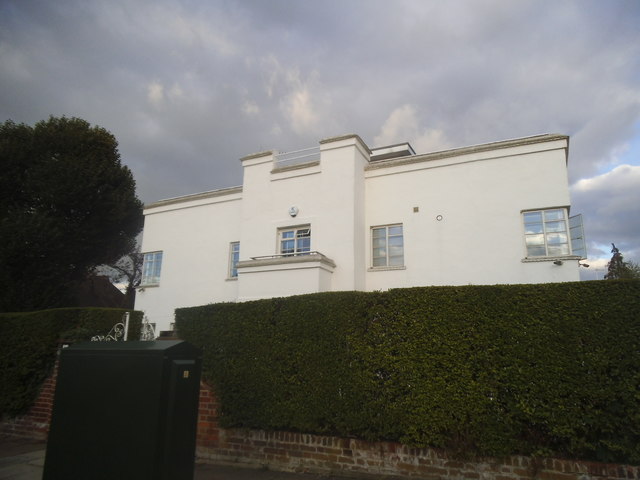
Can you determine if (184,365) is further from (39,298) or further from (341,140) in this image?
(39,298)

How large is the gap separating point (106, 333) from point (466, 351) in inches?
325

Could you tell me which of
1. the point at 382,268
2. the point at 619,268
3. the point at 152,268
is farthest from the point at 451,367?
the point at 619,268

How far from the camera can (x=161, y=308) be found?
17281 mm

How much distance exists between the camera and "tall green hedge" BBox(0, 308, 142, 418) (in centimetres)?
923

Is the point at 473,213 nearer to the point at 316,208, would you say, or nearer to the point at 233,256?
the point at 316,208

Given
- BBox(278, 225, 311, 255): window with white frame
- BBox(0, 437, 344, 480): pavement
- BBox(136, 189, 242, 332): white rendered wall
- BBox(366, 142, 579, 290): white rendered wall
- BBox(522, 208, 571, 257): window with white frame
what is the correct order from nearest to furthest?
BBox(0, 437, 344, 480): pavement, BBox(522, 208, 571, 257): window with white frame, BBox(366, 142, 579, 290): white rendered wall, BBox(278, 225, 311, 255): window with white frame, BBox(136, 189, 242, 332): white rendered wall

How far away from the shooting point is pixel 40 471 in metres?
6.80

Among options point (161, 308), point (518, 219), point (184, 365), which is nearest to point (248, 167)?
point (161, 308)

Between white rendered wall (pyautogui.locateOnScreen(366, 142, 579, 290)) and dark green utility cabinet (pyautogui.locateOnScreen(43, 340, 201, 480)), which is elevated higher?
white rendered wall (pyautogui.locateOnScreen(366, 142, 579, 290))

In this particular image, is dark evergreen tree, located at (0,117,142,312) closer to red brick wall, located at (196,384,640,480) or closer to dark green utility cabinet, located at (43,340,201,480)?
red brick wall, located at (196,384,640,480)

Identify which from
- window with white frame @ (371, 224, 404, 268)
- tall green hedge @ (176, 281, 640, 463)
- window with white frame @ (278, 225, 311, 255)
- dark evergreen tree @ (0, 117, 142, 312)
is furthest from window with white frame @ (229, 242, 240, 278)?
tall green hedge @ (176, 281, 640, 463)

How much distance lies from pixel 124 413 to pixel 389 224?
11880 mm

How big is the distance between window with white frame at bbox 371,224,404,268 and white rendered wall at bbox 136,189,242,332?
5.54 m

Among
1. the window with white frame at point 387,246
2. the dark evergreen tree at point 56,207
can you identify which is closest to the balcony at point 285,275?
the window with white frame at point 387,246
